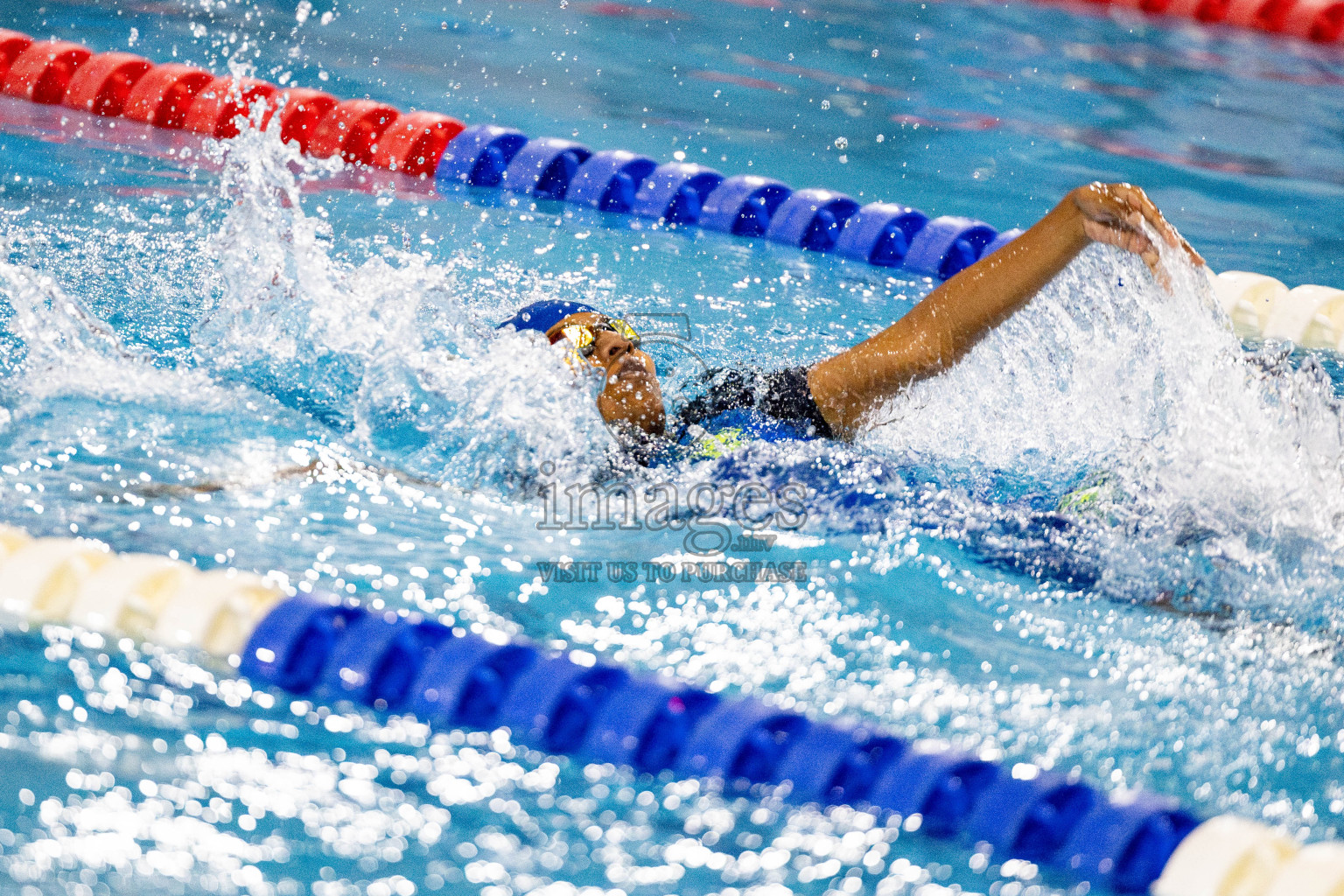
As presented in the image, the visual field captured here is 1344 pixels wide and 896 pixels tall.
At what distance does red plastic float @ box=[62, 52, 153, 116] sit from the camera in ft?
20.6

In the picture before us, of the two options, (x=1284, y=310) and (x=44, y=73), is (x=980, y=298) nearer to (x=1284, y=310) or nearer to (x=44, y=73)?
(x=1284, y=310)

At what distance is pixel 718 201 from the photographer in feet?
17.9

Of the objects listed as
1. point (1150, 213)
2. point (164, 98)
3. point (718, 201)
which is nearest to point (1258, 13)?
point (718, 201)

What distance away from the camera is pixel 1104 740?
2.18 metres

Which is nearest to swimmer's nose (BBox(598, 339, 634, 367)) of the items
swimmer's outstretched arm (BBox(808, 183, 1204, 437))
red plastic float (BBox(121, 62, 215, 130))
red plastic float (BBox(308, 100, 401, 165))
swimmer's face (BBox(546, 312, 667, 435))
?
swimmer's face (BBox(546, 312, 667, 435))

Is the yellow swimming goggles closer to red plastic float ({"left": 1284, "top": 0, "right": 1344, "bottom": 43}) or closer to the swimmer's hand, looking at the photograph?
the swimmer's hand

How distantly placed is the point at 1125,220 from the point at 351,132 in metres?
4.19

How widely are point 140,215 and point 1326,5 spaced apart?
8555 millimetres

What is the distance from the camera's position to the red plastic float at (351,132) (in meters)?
5.98

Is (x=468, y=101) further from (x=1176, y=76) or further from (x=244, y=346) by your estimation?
(x=1176, y=76)

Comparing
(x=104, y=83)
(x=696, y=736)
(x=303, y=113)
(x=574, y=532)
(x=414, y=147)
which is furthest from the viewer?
(x=104, y=83)

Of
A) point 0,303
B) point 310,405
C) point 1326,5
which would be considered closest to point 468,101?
point 0,303

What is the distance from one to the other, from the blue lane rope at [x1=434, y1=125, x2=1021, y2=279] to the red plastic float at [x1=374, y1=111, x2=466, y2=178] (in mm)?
71

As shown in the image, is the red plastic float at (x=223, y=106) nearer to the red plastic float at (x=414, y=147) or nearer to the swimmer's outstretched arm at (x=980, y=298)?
the red plastic float at (x=414, y=147)
